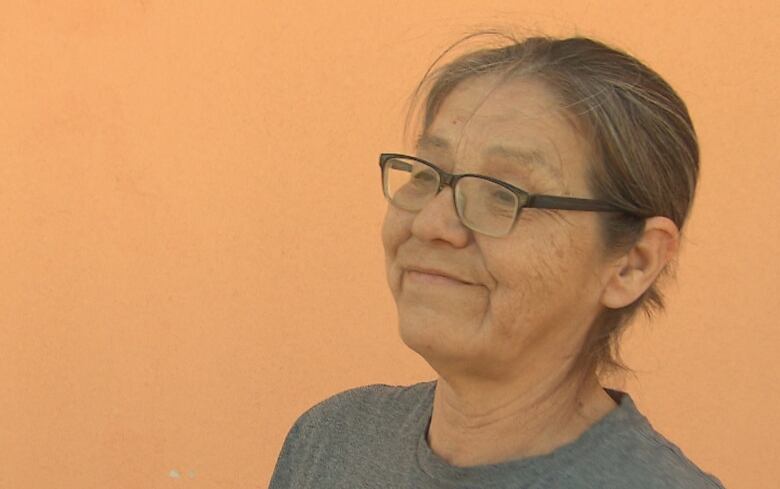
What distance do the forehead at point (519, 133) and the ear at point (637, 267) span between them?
0.14 metres

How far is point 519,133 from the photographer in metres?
1.49

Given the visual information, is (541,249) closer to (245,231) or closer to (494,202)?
(494,202)

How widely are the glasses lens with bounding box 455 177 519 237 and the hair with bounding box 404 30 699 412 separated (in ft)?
0.37

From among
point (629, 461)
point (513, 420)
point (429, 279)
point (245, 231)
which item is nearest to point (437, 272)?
point (429, 279)

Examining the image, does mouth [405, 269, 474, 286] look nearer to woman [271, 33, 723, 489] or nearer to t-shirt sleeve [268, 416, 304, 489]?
woman [271, 33, 723, 489]

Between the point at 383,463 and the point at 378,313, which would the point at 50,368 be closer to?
the point at 378,313

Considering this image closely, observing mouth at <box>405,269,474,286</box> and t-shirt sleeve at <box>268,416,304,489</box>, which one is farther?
t-shirt sleeve at <box>268,416,304,489</box>

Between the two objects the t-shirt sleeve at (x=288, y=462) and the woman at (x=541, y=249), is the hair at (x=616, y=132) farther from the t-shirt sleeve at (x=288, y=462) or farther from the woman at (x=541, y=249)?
the t-shirt sleeve at (x=288, y=462)

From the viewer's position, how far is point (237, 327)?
3217mm

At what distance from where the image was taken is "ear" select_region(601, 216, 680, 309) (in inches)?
60.4

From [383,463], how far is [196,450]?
169 cm

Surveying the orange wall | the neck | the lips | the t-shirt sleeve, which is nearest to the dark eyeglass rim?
the lips

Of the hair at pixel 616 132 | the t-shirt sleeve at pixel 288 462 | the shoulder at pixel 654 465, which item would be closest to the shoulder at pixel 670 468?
the shoulder at pixel 654 465

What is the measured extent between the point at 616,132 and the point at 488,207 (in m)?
0.19
